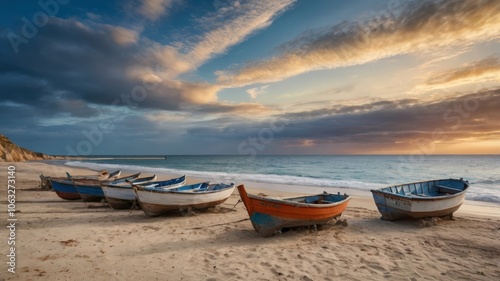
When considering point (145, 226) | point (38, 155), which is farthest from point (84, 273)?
point (38, 155)

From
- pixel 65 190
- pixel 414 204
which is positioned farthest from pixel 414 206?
pixel 65 190

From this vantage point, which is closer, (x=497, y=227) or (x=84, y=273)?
(x=84, y=273)

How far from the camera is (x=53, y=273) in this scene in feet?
18.8

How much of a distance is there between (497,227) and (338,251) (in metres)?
7.48

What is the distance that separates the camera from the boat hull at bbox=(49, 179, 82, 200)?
14516 mm

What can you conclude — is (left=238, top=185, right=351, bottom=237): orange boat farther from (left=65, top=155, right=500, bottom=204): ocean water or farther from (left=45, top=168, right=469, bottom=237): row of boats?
(left=65, top=155, right=500, bottom=204): ocean water

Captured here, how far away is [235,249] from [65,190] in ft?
39.3

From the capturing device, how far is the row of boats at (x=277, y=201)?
840 cm

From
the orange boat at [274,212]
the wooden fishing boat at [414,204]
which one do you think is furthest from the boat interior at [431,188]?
the orange boat at [274,212]

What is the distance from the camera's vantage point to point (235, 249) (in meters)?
7.49

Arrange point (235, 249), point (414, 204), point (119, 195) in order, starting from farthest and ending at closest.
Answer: point (119, 195)
point (414, 204)
point (235, 249)

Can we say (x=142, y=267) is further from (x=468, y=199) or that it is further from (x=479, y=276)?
(x=468, y=199)

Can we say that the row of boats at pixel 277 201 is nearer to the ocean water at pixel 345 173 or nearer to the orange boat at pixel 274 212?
the orange boat at pixel 274 212

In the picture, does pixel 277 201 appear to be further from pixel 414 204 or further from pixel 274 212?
pixel 414 204
